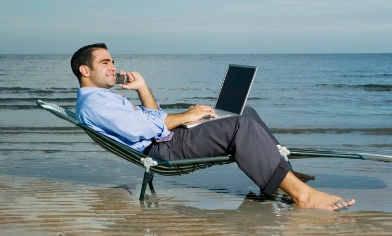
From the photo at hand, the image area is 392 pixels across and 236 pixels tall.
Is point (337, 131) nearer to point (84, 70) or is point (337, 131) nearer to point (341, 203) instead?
point (341, 203)

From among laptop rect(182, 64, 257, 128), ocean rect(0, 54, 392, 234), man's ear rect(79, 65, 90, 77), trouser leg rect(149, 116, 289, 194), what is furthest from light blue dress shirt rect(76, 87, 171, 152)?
ocean rect(0, 54, 392, 234)

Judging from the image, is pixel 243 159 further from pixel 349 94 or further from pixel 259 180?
pixel 349 94

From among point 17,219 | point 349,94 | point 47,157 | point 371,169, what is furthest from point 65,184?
point 349,94

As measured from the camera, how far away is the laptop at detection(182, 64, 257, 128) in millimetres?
4598

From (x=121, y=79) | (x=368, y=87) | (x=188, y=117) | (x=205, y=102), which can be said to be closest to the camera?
(x=188, y=117)

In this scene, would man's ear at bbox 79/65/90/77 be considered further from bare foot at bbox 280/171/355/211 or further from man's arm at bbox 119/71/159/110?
bare foot at bbox 280/171/355/211

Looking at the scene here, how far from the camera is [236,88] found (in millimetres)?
4797

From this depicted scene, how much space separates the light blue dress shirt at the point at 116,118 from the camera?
4305mm

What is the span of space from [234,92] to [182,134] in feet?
1.96

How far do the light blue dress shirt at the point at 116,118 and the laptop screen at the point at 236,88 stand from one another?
0.61 metres

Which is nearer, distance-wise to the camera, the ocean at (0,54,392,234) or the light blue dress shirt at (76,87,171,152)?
the light blue dress shirt at (76,87,171,152)

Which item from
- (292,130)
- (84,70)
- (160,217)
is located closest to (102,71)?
(84,70)

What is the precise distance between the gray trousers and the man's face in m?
0.75

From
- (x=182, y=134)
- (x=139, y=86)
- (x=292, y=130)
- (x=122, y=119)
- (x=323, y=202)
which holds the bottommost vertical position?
(x=292, y=130)
